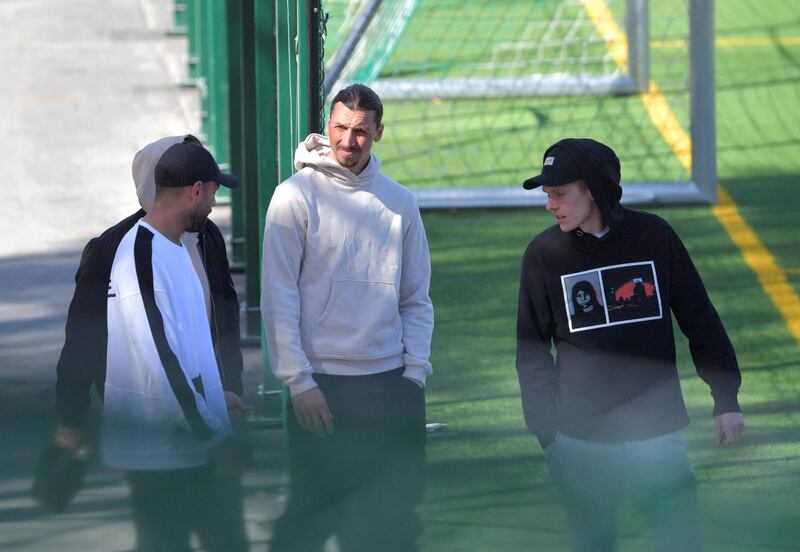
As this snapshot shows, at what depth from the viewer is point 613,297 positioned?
3.19 meters

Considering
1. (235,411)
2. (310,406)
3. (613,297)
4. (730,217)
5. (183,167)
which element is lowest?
(730,217)

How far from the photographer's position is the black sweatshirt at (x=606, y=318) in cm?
315

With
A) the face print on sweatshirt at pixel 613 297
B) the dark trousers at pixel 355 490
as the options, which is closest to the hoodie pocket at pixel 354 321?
the face print on sweatshirt at pixel 613 297

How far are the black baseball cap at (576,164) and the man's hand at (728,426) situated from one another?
2.02 feet

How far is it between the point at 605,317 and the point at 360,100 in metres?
1.01

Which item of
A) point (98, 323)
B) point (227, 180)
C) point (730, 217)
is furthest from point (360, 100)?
point (730, 217)

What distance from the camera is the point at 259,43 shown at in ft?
19.2

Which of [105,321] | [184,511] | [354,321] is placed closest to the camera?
[184,511]

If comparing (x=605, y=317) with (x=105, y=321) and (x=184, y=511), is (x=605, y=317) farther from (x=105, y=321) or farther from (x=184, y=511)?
(x=184, y=511)

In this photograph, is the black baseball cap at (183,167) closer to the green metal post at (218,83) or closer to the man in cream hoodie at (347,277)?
the man in cream hoodie at (347,277)

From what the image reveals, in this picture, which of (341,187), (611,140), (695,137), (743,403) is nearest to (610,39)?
(611,140)

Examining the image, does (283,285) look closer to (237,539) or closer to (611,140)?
(237,539)

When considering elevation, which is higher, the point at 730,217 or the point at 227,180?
the point at 227,180

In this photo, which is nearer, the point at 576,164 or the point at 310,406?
the point at 576,164
